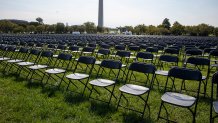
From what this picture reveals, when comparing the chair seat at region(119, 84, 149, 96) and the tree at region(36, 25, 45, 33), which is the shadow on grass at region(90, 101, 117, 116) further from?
the tree at region(36, 25, 45, 33)

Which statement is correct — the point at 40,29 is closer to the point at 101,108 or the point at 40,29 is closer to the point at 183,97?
the point at 101,108

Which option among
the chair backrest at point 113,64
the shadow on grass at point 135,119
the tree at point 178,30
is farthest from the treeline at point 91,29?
the shadow on grass at point 135,119

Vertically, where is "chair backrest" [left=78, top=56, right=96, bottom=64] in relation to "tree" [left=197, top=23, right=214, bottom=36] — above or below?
below

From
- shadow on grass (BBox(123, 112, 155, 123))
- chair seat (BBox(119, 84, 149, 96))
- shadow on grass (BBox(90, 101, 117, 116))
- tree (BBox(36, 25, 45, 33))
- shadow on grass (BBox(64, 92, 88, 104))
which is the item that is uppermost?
tree (BBox(36, 25, 45, 33))

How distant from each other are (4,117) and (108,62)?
114 inches

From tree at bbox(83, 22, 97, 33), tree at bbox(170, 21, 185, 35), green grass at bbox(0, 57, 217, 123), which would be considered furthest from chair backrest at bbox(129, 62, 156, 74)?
tree at bbox(83, 22, 97, 33)

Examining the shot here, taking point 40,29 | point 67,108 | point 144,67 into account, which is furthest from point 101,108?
Result: point 40,29

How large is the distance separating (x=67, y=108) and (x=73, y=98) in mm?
710

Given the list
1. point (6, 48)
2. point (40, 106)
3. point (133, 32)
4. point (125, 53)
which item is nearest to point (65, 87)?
point (40, 106)

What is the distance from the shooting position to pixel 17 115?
4.79 meters

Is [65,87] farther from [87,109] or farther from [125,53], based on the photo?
[125,53]

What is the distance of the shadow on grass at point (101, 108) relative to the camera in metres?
5.01

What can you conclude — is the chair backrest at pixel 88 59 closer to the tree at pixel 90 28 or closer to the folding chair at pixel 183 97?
the folding chair at pixel 183 97

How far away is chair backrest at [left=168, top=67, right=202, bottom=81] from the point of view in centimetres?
461
